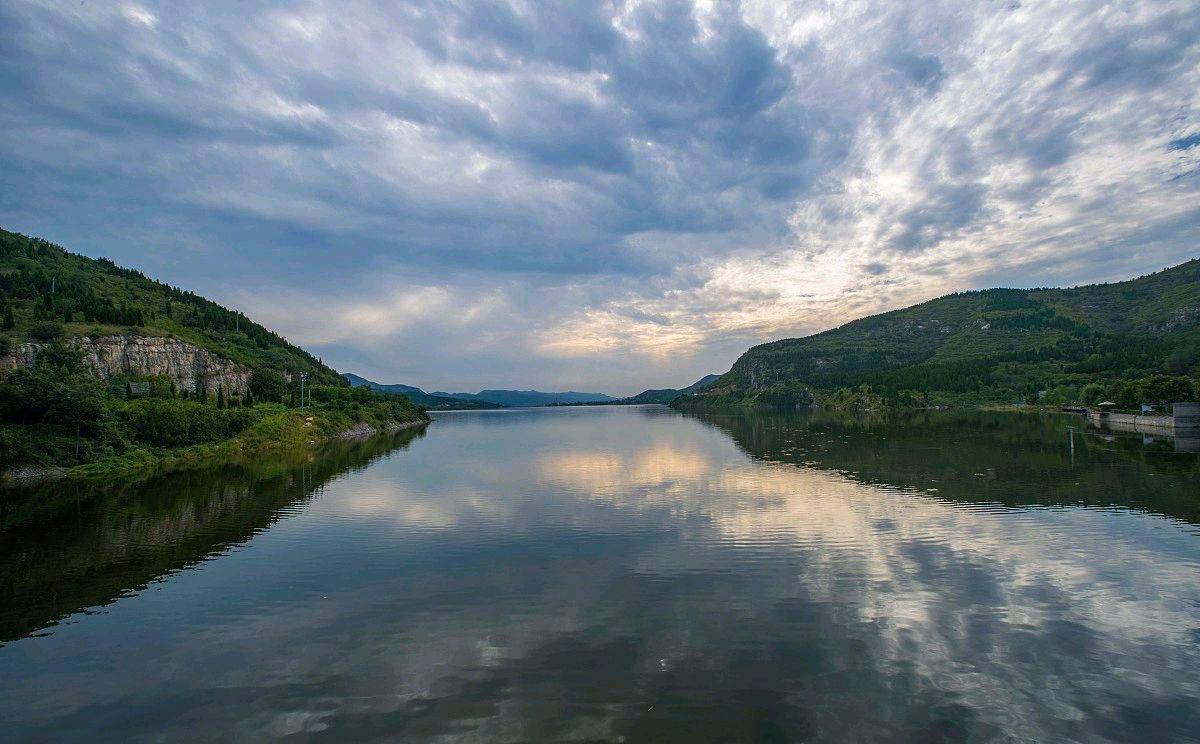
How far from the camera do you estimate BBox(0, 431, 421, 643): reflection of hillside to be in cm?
1942

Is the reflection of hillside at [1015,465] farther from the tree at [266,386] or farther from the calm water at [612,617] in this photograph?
the tree at [266,386]

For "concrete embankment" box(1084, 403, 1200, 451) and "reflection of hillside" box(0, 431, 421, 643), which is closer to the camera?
"reflection of hillside" box(0, 431, 421, 643)

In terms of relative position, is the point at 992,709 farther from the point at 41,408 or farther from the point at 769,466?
the point at 41,408

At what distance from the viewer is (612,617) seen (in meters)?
16.8

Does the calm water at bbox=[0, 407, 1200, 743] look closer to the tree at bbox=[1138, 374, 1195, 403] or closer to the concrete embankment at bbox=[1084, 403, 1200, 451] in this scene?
the concrete embankment at bbox=[1084, 403, 1200, 451]

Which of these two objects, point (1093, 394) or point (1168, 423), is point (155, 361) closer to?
point (1168, 423)

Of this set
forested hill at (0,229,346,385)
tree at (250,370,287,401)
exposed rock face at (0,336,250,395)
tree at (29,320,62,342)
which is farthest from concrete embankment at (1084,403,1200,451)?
forested hill at (0,229,346,385)

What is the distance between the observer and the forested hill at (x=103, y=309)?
86488mm

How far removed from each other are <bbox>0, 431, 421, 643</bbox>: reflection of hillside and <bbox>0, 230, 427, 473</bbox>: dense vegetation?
10.7 metres

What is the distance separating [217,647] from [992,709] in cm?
1933

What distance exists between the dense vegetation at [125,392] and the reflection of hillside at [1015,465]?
214 feet

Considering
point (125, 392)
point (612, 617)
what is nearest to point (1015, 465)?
point (612, 617)

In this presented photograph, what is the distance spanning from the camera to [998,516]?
95.8 feet

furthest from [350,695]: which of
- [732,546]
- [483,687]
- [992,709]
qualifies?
[732,546]
